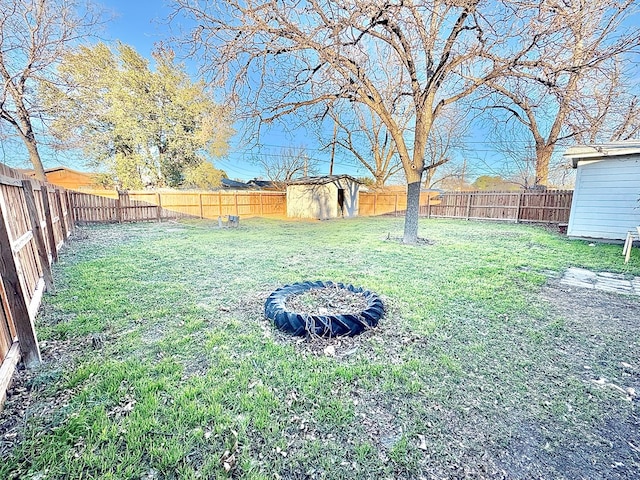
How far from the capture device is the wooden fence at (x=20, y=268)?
179cm

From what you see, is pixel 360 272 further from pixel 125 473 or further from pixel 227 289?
pixel 125 473

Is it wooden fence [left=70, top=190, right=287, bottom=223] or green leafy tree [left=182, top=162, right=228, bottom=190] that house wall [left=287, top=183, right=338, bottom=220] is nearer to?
wooden fence [left=70, top=190, right=287, bottom=223]

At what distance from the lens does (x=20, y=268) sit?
2.36m

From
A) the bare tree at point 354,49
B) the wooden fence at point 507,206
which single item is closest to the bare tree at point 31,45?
the bare tree at point 354,49

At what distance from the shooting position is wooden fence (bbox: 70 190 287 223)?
11031 mm

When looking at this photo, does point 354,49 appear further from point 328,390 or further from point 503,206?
point 503,206

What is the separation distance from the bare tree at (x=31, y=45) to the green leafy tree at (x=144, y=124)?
8.72 ft

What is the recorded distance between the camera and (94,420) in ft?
4.97

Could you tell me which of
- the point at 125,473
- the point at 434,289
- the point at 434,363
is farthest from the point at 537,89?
the point at 125,473

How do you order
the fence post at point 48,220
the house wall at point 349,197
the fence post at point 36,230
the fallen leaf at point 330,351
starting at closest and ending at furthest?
the fallen leaf at point 330,351, the fence post at point 36,230, the fence post at point 48,220, the house wall at point 349,197

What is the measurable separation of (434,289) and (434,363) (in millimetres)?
1768

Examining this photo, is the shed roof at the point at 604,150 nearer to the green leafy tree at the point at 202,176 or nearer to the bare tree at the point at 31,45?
the bare tree at the point at 31,45

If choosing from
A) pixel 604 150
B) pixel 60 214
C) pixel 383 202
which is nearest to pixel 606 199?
pixel 604 150

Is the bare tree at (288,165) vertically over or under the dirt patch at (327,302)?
over
